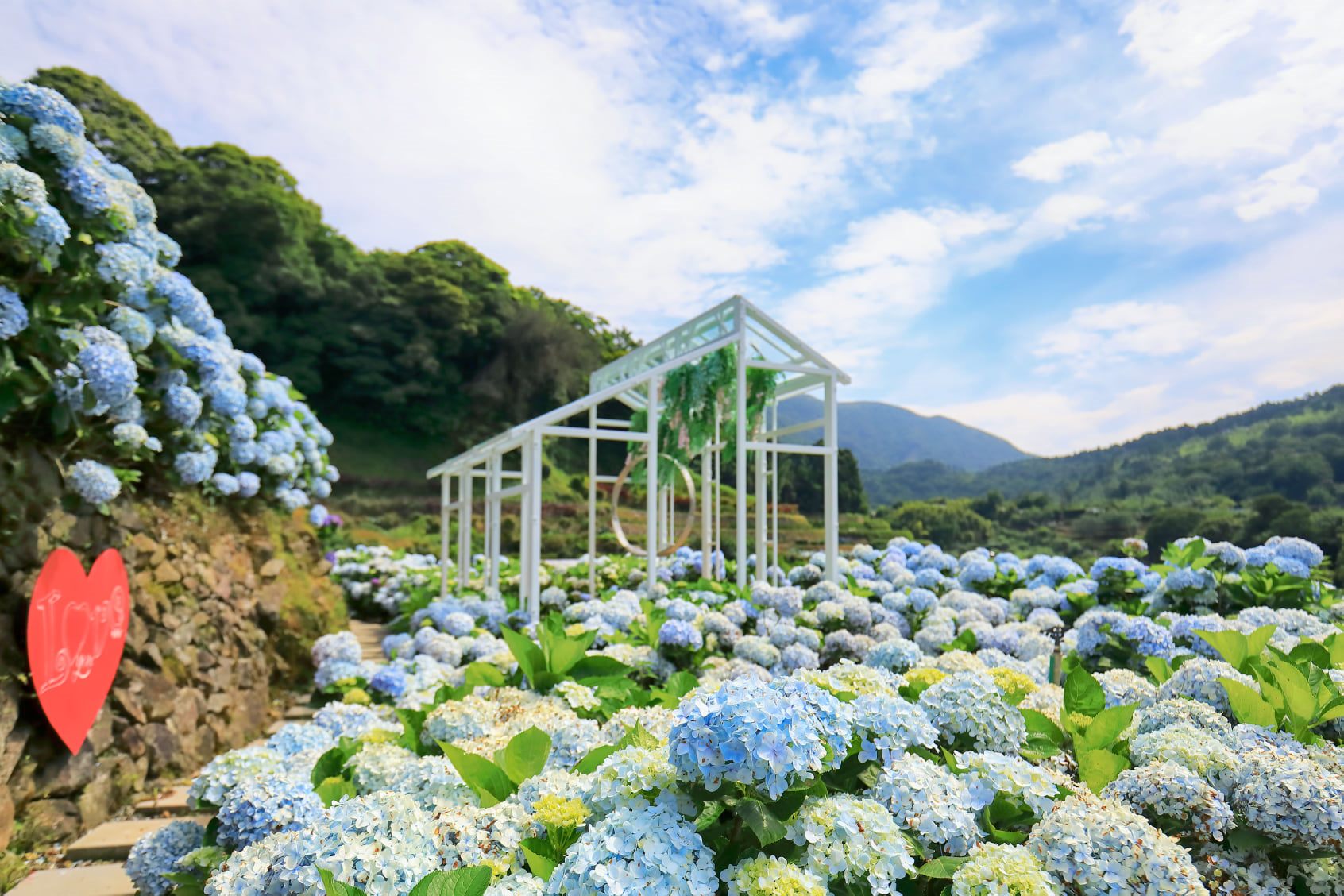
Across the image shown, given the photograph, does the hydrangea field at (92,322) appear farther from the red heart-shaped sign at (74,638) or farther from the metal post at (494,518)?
the metal post at (494,518)

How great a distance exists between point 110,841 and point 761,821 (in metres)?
2.78

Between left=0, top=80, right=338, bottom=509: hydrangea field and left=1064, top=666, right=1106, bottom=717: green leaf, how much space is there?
3.22 meters

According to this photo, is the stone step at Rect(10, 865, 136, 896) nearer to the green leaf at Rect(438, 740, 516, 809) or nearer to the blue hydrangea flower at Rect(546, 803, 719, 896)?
the green leaf at Rect(438, 740, 516, 809)

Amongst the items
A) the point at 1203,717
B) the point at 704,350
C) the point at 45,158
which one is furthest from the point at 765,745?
the point at 704,350

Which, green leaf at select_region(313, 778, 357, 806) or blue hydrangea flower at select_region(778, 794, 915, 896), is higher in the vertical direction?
blue hydrangea flower at select_region(778, 794, 915, 896)

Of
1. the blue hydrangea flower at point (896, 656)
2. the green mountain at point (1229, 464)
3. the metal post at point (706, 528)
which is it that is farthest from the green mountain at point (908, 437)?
the blue hydrangea flower at point (896, 656)

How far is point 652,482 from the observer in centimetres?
568

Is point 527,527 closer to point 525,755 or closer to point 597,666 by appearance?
point 597,666

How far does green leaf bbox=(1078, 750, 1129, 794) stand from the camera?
1334 millimetres

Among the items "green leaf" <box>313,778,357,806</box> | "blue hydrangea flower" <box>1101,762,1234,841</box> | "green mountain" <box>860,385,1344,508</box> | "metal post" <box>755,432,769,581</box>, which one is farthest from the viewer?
"green mountain" <box>860,385,1344,508</box>

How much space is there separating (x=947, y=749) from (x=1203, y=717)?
26.3 inches

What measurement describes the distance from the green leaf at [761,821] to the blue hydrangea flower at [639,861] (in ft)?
0.23

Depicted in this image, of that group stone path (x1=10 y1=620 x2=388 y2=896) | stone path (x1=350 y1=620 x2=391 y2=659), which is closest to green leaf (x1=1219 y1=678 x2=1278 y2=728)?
stone path (x1=10 y1=620 x2=388 y2=896)

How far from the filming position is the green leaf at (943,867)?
1.04 meters
